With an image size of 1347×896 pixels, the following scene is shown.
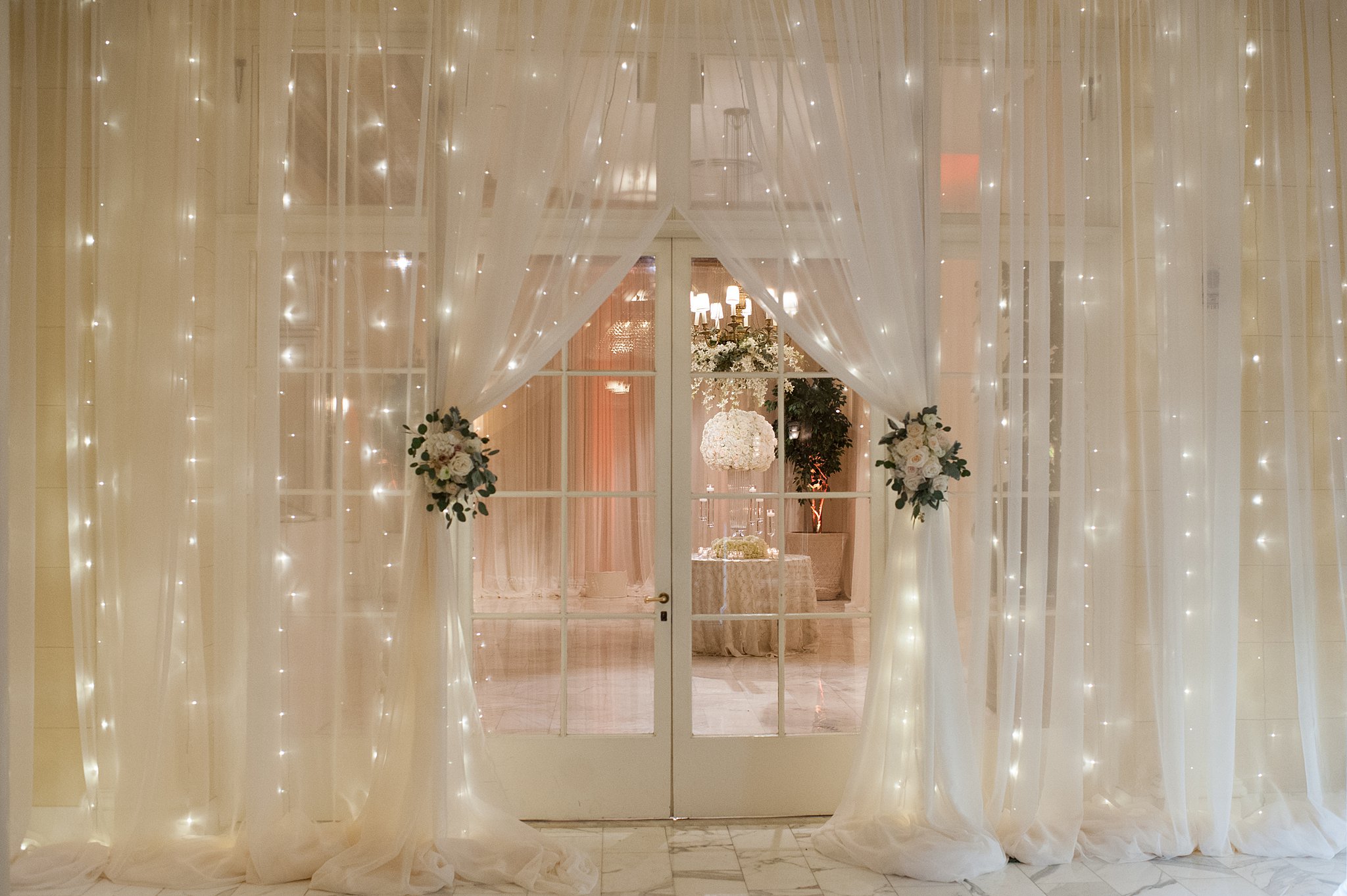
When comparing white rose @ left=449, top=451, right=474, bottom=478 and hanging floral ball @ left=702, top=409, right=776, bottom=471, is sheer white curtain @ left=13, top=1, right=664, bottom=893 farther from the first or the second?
hanging floral ball @ left=702, top=409, right=776, bottom=471

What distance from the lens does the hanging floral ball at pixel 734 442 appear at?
3.79 meters

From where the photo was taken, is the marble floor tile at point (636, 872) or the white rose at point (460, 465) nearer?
the marble floor tile at point (636, 872)

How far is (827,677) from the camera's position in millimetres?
3805

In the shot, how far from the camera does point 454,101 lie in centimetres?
341

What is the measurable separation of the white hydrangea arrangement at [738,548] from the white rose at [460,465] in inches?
41.1

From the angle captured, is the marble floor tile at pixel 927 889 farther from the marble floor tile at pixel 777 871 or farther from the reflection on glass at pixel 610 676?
the reflection on glass at pixel 610 676

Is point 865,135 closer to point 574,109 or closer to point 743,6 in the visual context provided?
point 743,6

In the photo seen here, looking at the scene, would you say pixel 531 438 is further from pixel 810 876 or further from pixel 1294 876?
pixel 1294 876

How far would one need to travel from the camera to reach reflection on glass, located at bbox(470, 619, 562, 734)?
12.3ft

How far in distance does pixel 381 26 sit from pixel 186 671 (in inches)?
94.9

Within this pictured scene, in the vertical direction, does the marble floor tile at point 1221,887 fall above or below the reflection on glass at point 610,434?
below

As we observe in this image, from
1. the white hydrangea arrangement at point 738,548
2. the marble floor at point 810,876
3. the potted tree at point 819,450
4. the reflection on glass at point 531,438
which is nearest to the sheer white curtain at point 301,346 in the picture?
the marble floor at point 810,876

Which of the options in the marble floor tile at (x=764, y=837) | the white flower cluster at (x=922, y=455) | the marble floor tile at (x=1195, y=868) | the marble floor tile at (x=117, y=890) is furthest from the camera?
the marble floor tile at (x=764, y=837)

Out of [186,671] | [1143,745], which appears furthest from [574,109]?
[1143,745]
